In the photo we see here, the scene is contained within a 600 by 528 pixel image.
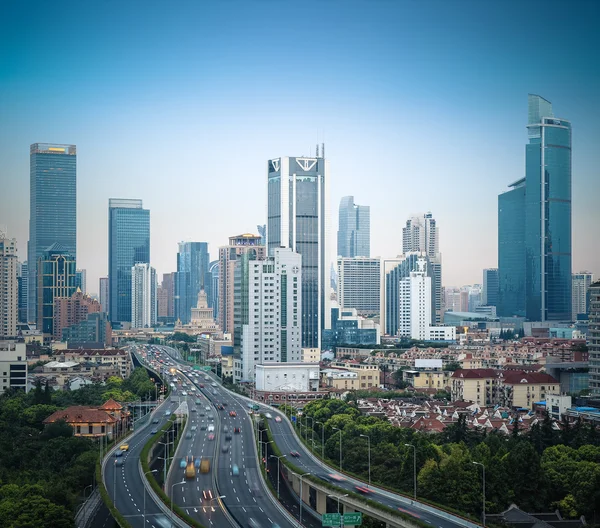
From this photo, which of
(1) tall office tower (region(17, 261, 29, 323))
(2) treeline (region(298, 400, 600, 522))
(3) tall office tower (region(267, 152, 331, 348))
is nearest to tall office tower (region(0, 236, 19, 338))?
(3) tall office tower (region(267, 152, 331, 348))

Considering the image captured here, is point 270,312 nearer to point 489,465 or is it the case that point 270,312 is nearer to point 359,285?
point 489,465

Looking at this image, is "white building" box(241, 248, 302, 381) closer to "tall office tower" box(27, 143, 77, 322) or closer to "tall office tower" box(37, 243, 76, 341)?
"tall office tower" box(37, 243, 76, 341)

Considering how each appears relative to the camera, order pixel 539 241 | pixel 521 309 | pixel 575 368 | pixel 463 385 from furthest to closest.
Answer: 1. pixel 521 309
2. pixel 539 241
3. pixel 575 368
4. pixel 463 385

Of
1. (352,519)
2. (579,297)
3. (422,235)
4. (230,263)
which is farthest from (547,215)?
(352,519)

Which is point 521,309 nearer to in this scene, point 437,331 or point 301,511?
point 437,331

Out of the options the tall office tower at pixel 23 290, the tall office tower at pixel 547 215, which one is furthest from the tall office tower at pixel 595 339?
the tall office tower at pixel 23 290

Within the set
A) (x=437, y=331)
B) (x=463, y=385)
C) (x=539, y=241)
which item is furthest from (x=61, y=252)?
(x=463, y=385)
